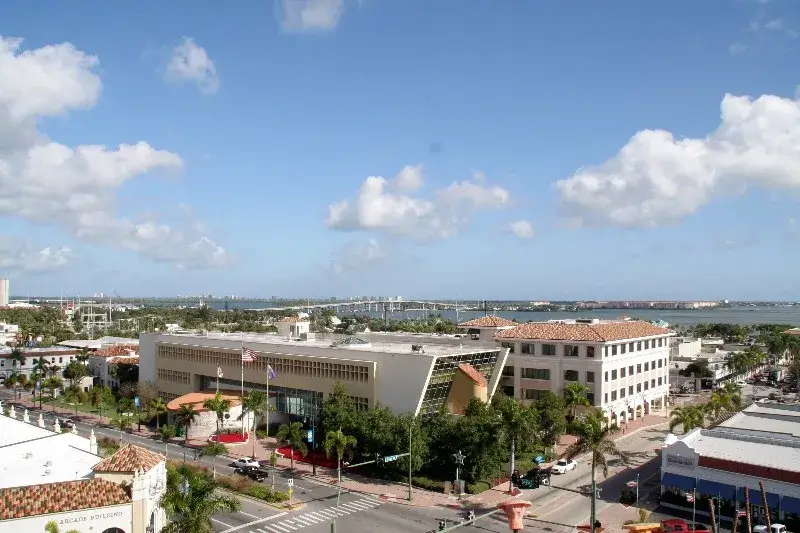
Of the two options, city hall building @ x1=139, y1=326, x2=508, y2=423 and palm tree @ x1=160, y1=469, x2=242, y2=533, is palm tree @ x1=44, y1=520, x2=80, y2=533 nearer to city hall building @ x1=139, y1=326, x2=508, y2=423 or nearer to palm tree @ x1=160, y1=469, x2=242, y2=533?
palm tree @ x1=160, y1=469, x2=242, y2=533

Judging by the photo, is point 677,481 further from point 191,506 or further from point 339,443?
point 191,506

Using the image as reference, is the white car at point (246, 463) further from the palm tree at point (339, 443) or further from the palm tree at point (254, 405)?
the palm tree at point (339, 443)

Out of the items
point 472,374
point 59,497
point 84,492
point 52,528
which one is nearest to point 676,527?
point 472,374

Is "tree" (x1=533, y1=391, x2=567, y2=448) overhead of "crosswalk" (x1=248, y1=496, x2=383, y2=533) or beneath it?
overhead

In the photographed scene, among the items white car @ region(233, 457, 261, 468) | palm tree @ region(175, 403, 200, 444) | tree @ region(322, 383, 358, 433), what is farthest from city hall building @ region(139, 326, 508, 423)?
white car @ region(233, 457, 261, 468)

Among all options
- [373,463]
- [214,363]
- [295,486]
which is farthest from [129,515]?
[214,363]
